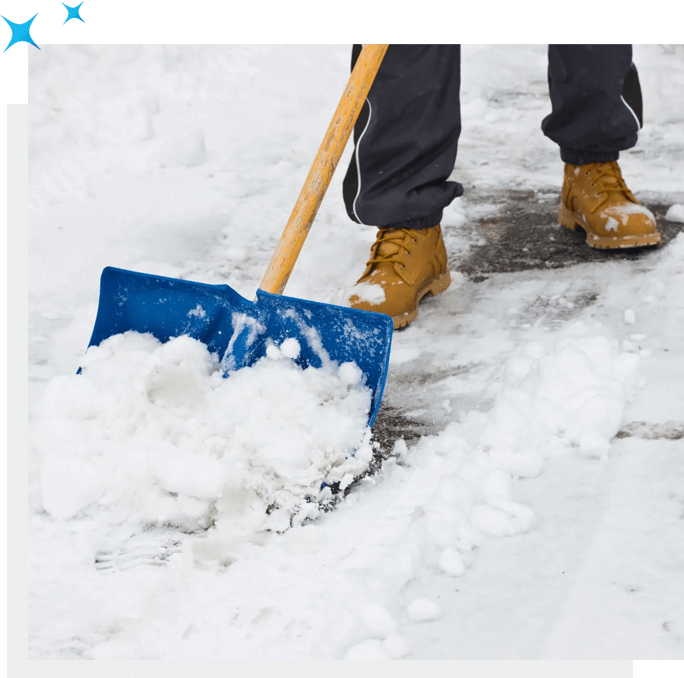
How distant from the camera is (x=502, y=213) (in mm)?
2936

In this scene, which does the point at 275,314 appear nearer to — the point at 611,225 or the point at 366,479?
the point at 366,479

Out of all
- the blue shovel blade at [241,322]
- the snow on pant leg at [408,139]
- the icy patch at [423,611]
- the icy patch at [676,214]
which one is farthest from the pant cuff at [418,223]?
the icy patch at [423,611]

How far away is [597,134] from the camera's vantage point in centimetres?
264

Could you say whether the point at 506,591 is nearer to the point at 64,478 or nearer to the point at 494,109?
the point at 64,478

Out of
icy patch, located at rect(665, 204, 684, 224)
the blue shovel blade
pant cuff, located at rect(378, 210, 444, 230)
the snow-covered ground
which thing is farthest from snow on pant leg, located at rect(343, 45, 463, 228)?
icy patch, located at rect(665, 204, 684, 224)

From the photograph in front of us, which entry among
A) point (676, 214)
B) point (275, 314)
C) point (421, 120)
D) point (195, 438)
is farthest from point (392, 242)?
point (676, 214)

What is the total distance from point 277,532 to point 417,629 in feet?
1.16

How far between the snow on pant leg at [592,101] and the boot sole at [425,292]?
0.72 m

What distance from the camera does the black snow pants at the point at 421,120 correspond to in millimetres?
2199

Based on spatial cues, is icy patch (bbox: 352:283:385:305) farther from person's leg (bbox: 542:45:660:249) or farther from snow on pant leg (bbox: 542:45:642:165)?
snow on pant leg (bbox: 542:45:642:165)

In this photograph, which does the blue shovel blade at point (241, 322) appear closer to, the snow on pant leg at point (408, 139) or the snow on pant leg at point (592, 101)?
the snow on pant leg at point (408, 139)

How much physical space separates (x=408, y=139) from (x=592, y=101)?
757 millimetres

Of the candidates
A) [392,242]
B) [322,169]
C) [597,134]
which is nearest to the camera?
[322,169]

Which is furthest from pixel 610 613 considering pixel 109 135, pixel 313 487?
pixel 109 135
